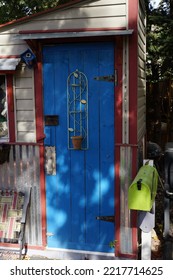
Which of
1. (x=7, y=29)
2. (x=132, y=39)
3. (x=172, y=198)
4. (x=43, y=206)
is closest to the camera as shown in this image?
(x=172, y=198)

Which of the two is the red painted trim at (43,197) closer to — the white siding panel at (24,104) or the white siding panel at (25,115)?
the white siding panel at (24,104)

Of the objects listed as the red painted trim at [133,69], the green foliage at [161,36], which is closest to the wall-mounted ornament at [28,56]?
the red painted trim at [133,69]

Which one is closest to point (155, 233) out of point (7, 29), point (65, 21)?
point (65, 21)

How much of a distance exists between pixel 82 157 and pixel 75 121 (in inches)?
19.3

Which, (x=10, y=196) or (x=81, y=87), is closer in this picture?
(x=81, y=87)

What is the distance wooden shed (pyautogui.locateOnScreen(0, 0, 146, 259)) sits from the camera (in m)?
3.87

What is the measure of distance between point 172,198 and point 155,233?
1.66 metres

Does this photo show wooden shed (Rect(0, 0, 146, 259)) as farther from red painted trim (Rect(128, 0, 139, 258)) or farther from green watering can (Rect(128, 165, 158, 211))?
green watering can (Rect(128, 165, 158, 211))

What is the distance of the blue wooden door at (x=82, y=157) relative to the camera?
398cm

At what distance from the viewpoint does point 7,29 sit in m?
4.10

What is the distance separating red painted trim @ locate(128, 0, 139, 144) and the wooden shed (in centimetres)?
1

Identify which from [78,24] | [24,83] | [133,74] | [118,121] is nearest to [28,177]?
[24,83]

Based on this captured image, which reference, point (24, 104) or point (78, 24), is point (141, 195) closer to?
point (24, 104)
